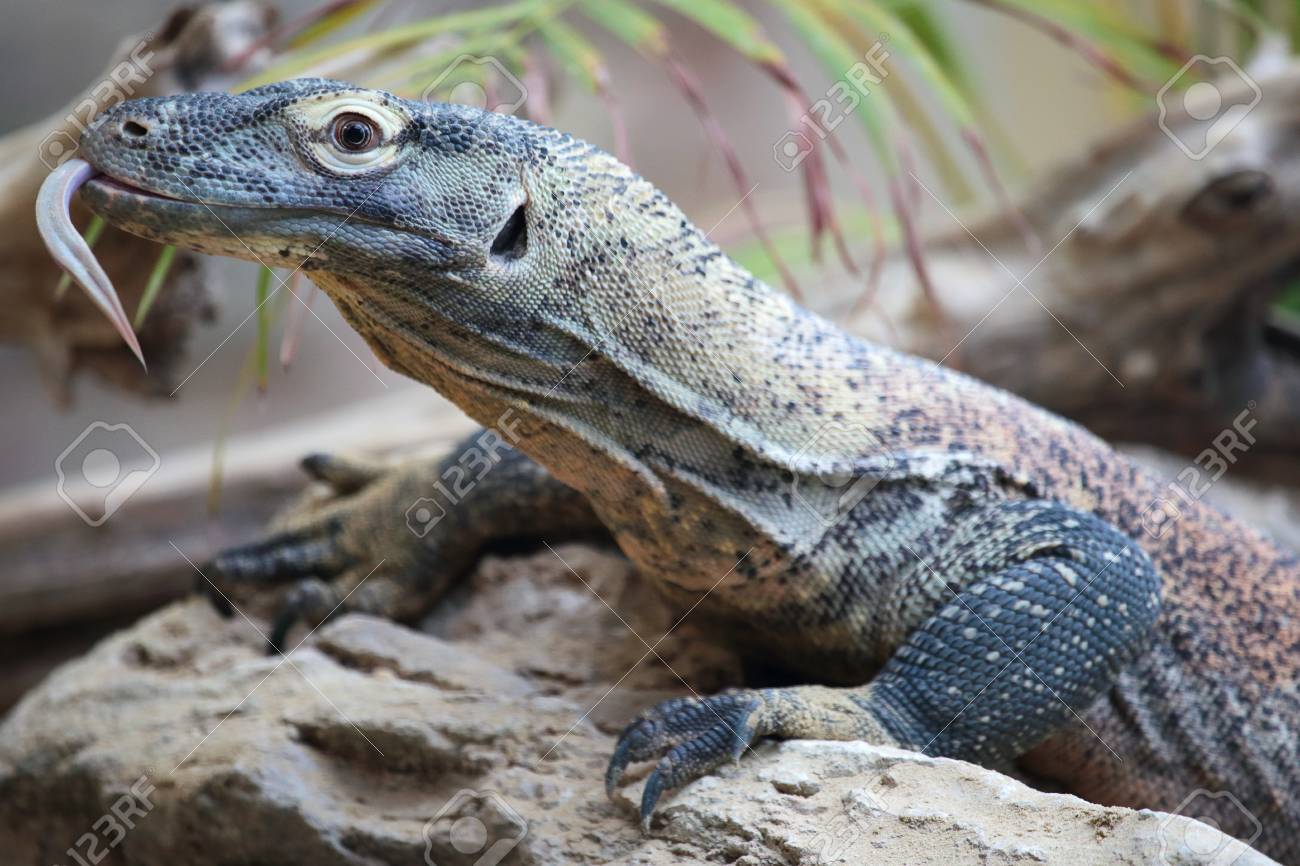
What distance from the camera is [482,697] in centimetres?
341

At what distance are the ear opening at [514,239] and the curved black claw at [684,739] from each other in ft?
3.76

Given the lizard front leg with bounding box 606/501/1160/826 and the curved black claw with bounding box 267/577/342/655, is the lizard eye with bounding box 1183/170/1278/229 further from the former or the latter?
the curved black claw with bounding box 267/577/342/655

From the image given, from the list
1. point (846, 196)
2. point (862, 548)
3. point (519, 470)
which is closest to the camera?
point (862, 548)

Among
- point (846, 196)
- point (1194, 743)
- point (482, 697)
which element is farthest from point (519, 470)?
point (846, 196)

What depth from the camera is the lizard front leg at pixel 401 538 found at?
13.0ft

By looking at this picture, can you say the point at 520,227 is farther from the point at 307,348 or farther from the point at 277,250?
the point at 307,348

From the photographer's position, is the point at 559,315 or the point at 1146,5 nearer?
the point at 559,315

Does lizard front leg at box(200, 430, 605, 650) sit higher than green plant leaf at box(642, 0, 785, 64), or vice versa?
green plant leaf at box(642, 0, 785, 64)

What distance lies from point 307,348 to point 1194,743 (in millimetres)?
12667

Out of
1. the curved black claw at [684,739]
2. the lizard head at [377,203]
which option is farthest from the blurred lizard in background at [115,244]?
the curved black claw at [684,739]

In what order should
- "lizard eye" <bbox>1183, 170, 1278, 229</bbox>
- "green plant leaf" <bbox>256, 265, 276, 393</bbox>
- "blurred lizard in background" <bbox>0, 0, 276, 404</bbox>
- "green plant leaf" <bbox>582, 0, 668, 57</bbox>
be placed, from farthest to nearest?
"lizard eye" <bbox>1183, 170, 1278, 229</bbox>, "blurred lizard in background" <bbox>0, 0, 276, 404</bbox>, "green plant leaf" <bbox>582, 0, 668, 57</bbox>, "green plant leaf" <bbox>256, 265, 276, 393</bbox>

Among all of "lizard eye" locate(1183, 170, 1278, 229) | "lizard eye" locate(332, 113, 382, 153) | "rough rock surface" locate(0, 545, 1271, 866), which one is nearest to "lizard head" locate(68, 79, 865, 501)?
"lizard eye" locate(332, 113, 382, 153)

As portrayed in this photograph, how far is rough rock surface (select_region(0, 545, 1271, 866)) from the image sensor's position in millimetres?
2541

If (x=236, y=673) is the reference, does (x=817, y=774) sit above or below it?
above
